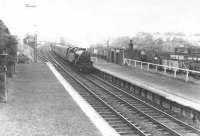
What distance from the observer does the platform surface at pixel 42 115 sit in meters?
10.9

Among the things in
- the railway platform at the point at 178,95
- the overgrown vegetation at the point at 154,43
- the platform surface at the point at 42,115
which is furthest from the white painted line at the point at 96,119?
the overgrown vegetation at the point at 154,43

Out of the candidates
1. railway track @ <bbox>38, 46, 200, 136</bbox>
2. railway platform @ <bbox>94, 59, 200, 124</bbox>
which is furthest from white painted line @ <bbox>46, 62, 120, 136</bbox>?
railway platform @ <bbox>94, 59, 200, 124</bbox>

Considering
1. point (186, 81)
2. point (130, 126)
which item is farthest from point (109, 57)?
Result: point (130, 126)

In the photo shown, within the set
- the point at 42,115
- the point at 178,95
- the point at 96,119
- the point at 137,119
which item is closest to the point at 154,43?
the point at 178,95

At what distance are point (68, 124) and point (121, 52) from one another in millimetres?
30648

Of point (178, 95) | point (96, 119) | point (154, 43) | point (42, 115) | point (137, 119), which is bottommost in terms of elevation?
point (137, 119)

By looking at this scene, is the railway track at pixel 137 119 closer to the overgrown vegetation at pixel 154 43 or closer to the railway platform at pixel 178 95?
the railway platform at pixel 178 95

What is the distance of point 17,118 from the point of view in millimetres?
12555

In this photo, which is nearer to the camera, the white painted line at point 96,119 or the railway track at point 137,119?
the white painted line at point 96,119

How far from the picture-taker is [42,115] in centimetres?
1318

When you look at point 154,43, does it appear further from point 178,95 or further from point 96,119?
point 96,119

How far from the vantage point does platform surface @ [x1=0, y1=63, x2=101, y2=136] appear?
1088cm

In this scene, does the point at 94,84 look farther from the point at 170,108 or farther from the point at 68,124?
the point at 68,124

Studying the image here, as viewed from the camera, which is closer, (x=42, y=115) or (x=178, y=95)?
(x=42, y=115)
